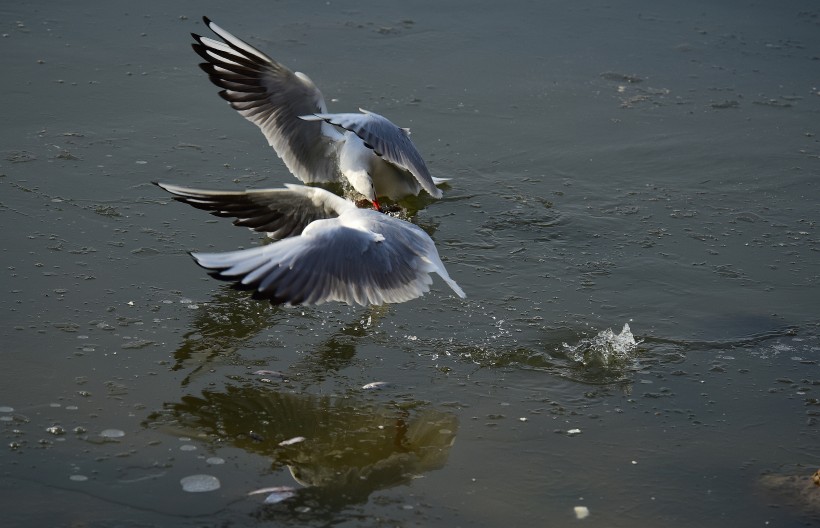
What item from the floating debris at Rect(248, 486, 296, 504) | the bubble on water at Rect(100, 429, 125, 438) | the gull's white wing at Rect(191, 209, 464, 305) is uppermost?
the gull's white wing at Rect(191, 209, 464, 305)

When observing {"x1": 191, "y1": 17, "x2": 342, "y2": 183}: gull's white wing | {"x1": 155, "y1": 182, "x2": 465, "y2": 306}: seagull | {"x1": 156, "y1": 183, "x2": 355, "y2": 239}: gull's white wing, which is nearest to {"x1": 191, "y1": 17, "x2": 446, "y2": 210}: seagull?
{"x1": 191, "y1": 17, "x2": 342, "y2": 183}: gull's white wing

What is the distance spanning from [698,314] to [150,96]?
4.25 m

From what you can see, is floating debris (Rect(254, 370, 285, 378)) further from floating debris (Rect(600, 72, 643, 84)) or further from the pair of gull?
floating debris (Rect(600, 72, 643, 84))

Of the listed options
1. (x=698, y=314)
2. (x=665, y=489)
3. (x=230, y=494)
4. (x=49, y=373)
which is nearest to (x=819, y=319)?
(x=698, y=314)

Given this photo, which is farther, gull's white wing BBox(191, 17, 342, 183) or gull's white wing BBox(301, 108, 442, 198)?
gull's white wing BBox(191, 17, 342, 183)

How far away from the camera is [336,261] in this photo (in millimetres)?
4652

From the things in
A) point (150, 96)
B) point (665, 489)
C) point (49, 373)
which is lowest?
point (665, 489)

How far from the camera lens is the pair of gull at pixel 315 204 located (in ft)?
14.8

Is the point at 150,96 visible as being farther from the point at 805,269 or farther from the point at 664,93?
the point at 805,269

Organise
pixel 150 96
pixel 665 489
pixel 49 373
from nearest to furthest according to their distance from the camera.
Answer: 1. pixel 665 489
2. pixel 49 373
3. pixel 150 96

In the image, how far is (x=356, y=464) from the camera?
12.8ft

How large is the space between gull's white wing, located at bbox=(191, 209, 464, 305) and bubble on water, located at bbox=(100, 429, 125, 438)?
73 cm

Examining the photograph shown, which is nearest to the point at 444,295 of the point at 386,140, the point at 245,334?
the point at 245,334

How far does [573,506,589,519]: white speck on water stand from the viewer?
369 cm
